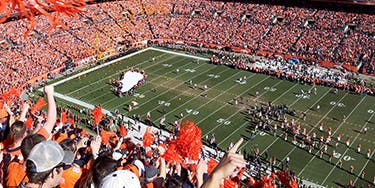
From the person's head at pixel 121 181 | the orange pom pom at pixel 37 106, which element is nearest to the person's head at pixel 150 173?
the person's head at pixel 121 181

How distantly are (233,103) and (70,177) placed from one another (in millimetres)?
21900

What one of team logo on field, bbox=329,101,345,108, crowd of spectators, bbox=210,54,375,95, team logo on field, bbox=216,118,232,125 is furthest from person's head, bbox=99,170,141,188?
crowd of spectators, bbox=210,54,375,95

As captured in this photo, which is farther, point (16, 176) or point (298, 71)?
point (298, 71)

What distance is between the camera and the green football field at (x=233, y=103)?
64.4 feet

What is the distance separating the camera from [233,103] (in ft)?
87.6

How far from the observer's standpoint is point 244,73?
3259 centimetres

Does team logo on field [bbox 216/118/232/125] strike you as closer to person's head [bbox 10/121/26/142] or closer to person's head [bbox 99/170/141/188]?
person's head [bbox 10/121/26/142]

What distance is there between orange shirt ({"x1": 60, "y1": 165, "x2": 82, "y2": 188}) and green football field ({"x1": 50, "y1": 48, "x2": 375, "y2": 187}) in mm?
14743

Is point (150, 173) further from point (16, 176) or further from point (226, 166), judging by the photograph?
point (226, 166)

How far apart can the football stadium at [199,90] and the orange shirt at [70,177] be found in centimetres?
2

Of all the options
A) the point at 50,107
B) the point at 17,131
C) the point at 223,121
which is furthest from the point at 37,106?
the point at 50,107

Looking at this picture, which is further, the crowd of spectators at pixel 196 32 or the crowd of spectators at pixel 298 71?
the crowd of spectators at pixel 196 32

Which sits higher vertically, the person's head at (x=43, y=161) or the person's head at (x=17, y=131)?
the person's head at (x=43, y=161)

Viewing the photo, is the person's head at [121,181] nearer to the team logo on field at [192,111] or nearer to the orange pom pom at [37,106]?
the orange pom pom at [37,106]
